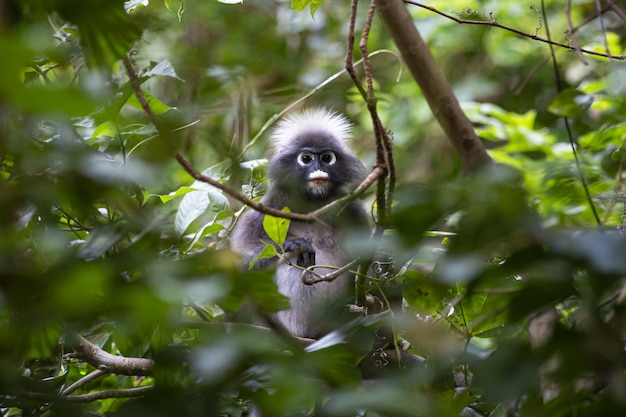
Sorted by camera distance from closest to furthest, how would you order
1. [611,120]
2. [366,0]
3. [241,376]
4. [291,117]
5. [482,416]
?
1. [241,376]
2. [482,416]
3. [611,120]
4. [291,117]
5. [366,0]

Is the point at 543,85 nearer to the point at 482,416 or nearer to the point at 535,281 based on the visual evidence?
the point at 482,416

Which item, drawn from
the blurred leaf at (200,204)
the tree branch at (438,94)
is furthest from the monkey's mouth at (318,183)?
the blurred leaf at (200,204)

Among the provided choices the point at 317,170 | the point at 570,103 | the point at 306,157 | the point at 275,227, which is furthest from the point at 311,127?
the point at 275,227

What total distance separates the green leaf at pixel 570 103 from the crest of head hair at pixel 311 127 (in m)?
1.35

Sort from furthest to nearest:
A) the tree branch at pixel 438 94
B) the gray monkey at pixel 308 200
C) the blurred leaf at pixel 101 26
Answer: the gray monkey at pixel 308 200
the tree branch at pixel 438 94
the blurred leaf at pixel 101 26

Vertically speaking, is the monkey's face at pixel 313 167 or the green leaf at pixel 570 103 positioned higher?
the green leaf at pixel 570 103

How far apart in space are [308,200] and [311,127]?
1.46 ft

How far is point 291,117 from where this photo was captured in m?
3.62

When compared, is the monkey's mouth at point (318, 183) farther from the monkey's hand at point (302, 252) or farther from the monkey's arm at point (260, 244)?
the monkey's hand at point (302, 252)

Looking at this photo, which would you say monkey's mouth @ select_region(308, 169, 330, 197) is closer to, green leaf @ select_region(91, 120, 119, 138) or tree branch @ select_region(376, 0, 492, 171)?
tree branch @ select_region(376, 0, 492, 171)

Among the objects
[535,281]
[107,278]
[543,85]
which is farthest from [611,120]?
[543,85]

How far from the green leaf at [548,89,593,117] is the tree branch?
0.29 meters

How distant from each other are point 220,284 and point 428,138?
4832mm

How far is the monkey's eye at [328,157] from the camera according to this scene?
10.8 ft
